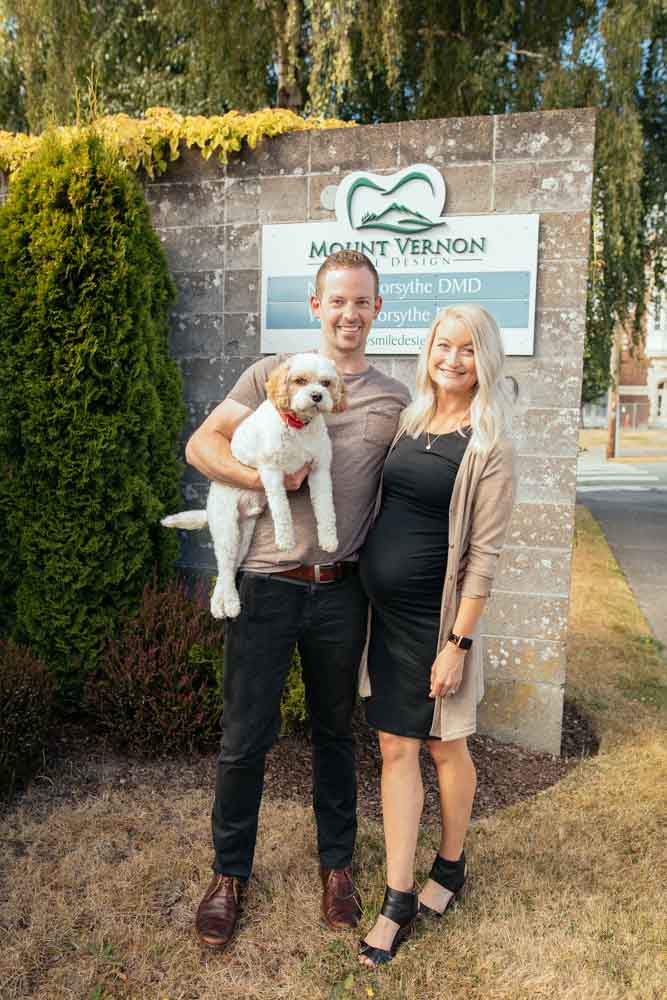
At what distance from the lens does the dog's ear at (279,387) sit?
242cm

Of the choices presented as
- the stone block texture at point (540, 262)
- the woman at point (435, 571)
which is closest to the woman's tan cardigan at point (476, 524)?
the woman at point (435, 571)

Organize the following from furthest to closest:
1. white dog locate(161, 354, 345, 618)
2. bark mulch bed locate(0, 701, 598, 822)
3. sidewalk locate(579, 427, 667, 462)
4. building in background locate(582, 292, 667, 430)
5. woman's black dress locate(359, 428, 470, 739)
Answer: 1. building in background locate(582, 292, 667, 430)
2. sidewalk locate(579, 427, 667, 462)
3. bark mulch bed locate(0, 701, 598, 822)
4. woman's black dress locate(359, 428, 470, 739)
5. white dog locate(161, 354, 345, 618)

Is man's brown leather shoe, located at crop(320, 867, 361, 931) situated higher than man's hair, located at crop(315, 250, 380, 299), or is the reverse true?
man's hair, located at crop(315, 250, 380, 299)

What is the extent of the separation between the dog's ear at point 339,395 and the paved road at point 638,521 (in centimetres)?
526

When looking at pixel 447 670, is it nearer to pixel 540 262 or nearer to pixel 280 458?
pixel 280 458

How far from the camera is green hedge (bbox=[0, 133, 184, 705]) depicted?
4.01 meters

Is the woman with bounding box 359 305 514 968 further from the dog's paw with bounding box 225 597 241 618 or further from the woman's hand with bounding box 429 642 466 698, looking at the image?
Result: the dog's paw with bounding box 225 597 241 618

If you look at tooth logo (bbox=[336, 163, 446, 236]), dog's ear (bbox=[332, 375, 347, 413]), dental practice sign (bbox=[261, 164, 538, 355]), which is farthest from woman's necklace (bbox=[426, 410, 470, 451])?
tooth logo (bbox=[336, 163, 446, 236])

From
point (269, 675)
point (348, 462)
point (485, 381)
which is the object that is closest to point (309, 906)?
point (269, 675)

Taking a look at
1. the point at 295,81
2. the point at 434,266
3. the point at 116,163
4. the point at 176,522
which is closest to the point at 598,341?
the point at 295,81

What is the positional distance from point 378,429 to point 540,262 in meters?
1.87

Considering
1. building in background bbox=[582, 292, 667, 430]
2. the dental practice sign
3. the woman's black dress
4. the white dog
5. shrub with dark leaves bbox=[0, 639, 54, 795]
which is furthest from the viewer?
building in background bbox=[582, 292, 667, 430]

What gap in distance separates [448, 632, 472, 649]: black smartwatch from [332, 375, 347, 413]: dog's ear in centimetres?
79

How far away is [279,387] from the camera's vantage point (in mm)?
2432
